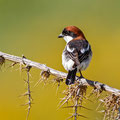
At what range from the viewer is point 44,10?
1155cm

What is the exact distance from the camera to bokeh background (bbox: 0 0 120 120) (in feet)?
22.3

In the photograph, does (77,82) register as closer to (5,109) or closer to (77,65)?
(77,65)

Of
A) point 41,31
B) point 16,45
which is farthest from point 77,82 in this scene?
point 41,31

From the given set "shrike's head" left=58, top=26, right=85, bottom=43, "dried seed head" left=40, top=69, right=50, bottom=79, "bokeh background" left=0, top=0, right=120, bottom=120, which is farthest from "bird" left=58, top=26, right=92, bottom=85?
"bokeh background" left=0, top=0, right=120, bottom=120

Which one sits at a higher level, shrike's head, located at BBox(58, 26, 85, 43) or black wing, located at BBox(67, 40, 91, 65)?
shrike's head, located at BBox(58, 26, 85, 43)

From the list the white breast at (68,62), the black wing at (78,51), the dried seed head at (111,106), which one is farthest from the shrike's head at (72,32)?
the dried seed head at (111,106)

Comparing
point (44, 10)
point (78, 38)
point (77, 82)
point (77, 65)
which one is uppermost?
point (44, 10)

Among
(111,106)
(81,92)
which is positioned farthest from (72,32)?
(111,106)

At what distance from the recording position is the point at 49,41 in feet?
31.7

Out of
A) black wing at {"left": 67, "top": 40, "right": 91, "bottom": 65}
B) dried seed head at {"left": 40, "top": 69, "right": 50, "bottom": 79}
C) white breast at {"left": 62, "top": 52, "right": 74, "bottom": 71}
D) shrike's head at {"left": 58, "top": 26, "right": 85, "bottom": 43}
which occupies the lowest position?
dried seed head at {"left": 40, "top": 69, "right": 50, "bottom": 79}

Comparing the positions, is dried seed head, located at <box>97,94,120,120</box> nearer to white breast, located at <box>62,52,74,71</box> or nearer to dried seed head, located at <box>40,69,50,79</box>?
dried seed head, located at <box>40,69,50,79</box>

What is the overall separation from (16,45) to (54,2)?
117 inches

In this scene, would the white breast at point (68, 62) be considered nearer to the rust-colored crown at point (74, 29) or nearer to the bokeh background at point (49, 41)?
the rust-colored crown at point (74, 29)

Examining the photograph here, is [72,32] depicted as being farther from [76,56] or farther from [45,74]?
[45,74]
